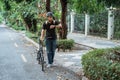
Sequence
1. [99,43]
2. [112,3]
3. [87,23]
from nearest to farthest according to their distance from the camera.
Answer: [112,3] → [99,43] → [87,23]

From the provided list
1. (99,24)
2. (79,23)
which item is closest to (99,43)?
(99,24)

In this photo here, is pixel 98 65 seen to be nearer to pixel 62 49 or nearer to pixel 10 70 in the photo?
pixel 10 70

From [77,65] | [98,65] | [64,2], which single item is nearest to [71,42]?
[64,2]

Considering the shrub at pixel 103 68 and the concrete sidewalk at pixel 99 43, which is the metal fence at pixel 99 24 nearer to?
the concrete sidewalk at pixel 99 43

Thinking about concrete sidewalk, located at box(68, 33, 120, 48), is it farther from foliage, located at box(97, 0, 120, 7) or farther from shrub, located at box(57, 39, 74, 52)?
foliage, located at box(97, 0, 120, 7)

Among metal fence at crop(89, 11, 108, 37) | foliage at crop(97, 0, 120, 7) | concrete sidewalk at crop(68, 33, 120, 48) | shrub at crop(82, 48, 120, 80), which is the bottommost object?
concrete sidewalk at crop(68, 33, 120, 48)

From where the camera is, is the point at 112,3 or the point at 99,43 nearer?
the point at 112,3

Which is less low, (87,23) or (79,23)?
(87,23)

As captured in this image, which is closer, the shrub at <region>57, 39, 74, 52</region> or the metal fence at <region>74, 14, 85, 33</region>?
the shrub at <region>57, 39, 74, 52</region>

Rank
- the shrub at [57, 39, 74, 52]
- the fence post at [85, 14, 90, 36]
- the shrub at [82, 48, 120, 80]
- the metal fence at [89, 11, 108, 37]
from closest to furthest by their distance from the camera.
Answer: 1. the shrub at [82, 48, 120, 80]
2. the shrub at [57, 39, 74, 52]
3. the metal fence at [89, 11, 108, 37]
4. the fence post at [85, 14, 90, 36]

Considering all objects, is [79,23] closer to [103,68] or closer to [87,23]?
[87,23]

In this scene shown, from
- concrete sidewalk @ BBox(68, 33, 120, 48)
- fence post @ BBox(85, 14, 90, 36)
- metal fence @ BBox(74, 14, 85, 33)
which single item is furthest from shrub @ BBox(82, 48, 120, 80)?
metal fence @ BBox(74, 14, 85, 33)

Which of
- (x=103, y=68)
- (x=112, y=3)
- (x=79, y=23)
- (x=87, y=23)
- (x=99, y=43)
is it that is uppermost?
(x=112, y=3)

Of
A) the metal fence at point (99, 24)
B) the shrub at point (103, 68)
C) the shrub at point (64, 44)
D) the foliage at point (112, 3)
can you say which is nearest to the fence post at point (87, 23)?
the metal fence at point (99, 24)
